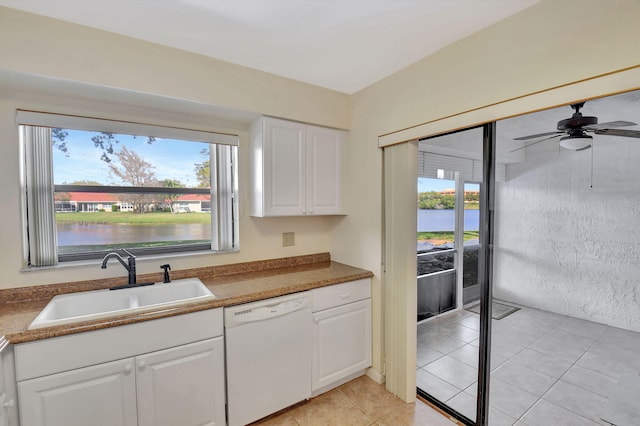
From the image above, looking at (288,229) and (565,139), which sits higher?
(565,139)

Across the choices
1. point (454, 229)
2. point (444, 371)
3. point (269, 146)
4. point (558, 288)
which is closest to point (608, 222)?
point (558, 288)

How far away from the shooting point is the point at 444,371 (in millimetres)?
2207

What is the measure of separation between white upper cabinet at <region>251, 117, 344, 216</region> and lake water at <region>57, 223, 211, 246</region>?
1.75 ft

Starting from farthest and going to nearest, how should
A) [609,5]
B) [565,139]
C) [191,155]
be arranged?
[191,155], [565,139], [609,5]

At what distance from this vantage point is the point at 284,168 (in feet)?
7.65

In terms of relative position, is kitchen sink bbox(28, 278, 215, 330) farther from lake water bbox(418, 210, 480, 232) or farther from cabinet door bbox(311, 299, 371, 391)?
lake water bbox(418, 210, 480, 232)

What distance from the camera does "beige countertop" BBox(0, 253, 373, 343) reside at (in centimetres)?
136

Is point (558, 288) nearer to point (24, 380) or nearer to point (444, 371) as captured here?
point (444, 371)

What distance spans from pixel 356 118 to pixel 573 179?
1.62 metres

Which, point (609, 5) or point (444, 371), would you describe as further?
point (444, 371)

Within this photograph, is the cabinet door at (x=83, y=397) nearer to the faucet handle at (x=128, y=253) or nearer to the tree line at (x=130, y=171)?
the faucet handle at (x=128, y=253)

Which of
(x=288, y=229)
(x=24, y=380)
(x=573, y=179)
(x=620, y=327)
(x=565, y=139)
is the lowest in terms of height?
(x=24, y=380)

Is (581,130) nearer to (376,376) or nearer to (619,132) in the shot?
(619,132)


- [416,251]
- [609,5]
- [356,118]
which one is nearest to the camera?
[609,5]
